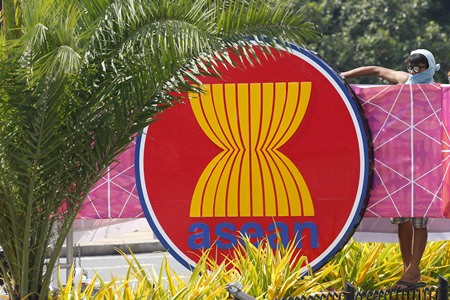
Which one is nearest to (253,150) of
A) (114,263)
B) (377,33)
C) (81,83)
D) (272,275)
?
(272,275)

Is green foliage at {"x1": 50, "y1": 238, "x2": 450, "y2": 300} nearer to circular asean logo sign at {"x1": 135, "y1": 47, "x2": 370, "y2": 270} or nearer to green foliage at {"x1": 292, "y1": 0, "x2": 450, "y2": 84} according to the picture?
circular asean logo sign at {"x1": 135, "y1": 47, "x2": 370, "y2": 270}

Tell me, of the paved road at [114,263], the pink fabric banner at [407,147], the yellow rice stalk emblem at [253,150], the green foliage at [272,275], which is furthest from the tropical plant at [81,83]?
the paved road at [114,263]

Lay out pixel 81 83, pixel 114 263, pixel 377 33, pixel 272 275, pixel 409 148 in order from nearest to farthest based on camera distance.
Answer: pixel 81 83, pixel 272 275, pixel 409 148, pixel 114 263, pixel 377 33

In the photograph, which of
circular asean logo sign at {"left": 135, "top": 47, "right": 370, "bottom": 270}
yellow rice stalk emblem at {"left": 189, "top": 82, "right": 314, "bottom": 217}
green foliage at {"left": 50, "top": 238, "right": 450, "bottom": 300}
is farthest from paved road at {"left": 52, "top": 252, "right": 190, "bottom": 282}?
yellow rice stalk emblem at {"left": 189, "top": 82, "right": 314, "bottom": 217}

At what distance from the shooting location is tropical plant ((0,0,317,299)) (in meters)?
5.46

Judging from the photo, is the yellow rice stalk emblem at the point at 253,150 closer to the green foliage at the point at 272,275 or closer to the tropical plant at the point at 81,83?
Answer: the green foliage at the point at 272,275

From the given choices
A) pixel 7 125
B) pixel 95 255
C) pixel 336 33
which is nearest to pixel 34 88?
pixel 7 125

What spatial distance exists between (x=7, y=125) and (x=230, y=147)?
2.04 meters

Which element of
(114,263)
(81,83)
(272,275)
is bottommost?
(114,263)

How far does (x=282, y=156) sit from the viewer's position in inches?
287

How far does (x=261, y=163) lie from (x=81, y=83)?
6.29ft

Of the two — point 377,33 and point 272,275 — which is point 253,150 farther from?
point 377,33

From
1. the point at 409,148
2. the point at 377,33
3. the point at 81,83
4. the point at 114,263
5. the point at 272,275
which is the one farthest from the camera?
the point at 377,33

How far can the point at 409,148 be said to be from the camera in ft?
23.9
